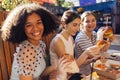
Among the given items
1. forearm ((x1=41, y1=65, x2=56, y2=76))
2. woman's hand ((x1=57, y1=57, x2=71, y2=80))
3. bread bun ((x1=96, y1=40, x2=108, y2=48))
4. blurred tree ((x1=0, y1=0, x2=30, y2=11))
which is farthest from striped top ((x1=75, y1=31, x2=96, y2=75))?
blurred tree ((x1=0, y1=0, x2=30, y2=11))

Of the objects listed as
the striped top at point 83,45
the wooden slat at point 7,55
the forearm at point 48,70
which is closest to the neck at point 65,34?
the striped top at point 83,45

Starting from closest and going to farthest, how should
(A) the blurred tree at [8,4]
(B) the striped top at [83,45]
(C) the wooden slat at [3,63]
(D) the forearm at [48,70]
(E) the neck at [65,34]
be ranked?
(D) the forearm at [48,70] < (C) the wooden slat at [3,63] < (E) the neck at [65,34] < (B) the striped top at [83,45] < (A) the blurred tree at [8,4]

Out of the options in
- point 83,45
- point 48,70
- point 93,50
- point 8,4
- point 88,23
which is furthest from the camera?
point 8,4

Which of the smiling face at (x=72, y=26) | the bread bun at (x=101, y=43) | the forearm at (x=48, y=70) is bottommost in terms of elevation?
the forearm at (x=48, y=70)

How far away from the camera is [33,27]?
1.51 meters

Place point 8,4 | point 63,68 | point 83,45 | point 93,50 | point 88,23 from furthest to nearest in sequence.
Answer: point 8,4 < point 88,23 < point 83,45 < point 93,50 < point 63,68

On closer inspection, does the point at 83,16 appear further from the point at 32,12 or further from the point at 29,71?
the point at 29,71

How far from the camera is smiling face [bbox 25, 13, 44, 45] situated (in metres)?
1.50

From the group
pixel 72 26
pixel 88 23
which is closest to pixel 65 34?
pixel 72 26

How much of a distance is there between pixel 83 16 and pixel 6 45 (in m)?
1.06

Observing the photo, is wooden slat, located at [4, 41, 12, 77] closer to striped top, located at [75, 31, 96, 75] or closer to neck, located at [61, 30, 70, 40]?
neck, located at [61, 30, 70, 40]

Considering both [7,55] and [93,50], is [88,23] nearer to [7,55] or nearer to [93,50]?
[93,50]

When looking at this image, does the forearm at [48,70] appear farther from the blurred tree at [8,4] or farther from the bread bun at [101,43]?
the blurred tree at [8,4]

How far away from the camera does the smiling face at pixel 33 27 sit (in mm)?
1500
